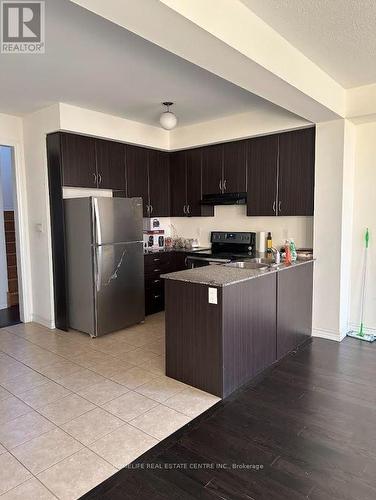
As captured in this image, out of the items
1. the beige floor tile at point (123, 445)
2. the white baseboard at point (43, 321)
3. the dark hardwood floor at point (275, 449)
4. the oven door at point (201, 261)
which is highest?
the oven door at point (201, 261)

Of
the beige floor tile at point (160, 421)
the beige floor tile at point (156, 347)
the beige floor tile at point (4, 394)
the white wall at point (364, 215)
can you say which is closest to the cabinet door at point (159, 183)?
the beige floor tile at point (156, 347)

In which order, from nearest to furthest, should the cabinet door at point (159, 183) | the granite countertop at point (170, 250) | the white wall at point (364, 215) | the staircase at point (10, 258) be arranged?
the white wall at point (364, 215) → the granite countertop at point (170, 250) → the cabinet door at point (159, 183) → the staircase at point (10, 258)

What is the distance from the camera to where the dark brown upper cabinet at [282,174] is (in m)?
3.92

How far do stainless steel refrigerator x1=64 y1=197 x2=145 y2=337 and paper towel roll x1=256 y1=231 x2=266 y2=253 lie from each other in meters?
1.51

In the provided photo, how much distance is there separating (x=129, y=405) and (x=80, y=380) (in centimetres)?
62

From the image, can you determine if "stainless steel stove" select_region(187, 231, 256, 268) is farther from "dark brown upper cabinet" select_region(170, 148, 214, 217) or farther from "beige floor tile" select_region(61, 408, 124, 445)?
"beige floor tile" select_region(61, 408, 124, 445)

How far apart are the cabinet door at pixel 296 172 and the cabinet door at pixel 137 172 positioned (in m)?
1.84

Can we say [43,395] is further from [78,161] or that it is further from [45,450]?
[78,161]

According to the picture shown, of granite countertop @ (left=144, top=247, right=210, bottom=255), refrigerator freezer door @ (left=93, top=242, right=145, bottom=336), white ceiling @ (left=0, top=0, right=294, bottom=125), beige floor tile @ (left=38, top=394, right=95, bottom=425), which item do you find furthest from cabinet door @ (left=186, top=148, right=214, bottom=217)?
beige floor tile @ (left=38, top=394, right=95, bottom=425)

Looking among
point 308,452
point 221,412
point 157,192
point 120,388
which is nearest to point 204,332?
point 221,412

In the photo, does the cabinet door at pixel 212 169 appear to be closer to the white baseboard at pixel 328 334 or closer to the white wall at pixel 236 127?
the white wall at pixel 236 127

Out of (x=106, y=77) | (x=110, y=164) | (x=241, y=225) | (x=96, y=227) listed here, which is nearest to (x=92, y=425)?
(x=96, y=227)

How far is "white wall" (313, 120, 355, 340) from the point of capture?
3.63 metres

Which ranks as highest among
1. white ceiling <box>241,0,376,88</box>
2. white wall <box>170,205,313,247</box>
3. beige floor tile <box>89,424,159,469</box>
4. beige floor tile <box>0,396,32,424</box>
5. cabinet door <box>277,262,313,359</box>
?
white ceiling <box>241,0,376,88</box>
